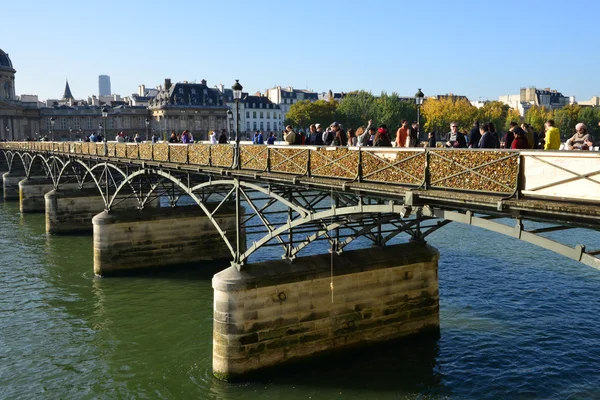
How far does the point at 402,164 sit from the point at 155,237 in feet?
66.6

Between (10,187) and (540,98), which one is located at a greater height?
(540,98)

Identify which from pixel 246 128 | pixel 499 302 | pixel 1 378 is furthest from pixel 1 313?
pixel 246 128

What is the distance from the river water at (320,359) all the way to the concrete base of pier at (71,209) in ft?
38.3

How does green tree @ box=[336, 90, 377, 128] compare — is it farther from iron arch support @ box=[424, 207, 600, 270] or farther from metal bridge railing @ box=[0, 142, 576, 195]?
iron arch support @ box=[424, 207, 600, 270]

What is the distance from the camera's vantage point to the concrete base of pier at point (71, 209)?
4347 centimetres

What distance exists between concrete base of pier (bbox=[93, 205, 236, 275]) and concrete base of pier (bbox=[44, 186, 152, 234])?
12.9 m

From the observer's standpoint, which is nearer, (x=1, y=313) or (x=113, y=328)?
(x=113, y=328)

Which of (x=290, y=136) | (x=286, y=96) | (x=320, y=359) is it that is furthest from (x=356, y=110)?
(x=320, y=359)

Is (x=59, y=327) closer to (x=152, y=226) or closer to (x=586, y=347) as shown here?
(x=152, y=226)

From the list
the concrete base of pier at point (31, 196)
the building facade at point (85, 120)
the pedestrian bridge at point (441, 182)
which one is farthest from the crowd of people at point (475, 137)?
the building facade at point (85, 120)

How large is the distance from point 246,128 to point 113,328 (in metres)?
130

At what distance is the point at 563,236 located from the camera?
124 feet

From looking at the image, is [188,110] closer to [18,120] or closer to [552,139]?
[18,120]

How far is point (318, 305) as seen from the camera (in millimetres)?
18828
